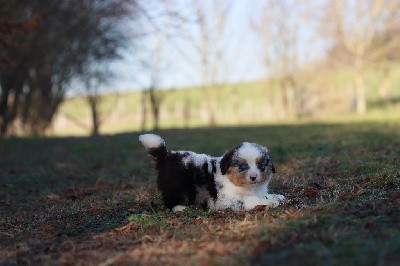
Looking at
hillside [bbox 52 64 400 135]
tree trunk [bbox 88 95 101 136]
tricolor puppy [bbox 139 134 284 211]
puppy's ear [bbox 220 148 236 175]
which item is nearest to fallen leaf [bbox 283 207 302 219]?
tricolor puppy [bbox 139 134 284 211]

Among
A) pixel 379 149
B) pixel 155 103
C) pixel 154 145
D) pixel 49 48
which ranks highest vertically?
pixel 49 48

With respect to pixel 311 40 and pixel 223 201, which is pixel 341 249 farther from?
pixel 311 40

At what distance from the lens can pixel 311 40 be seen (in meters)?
38.1

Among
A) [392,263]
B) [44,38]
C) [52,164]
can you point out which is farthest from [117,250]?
[44,38]

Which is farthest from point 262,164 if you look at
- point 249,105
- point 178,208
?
point 249,105

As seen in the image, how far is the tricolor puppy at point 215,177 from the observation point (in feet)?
18.6

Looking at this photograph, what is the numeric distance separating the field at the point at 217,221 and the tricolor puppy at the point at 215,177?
8.6 inches

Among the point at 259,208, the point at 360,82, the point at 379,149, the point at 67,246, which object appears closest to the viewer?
→ the point at 67,246

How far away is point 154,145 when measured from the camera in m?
6.02

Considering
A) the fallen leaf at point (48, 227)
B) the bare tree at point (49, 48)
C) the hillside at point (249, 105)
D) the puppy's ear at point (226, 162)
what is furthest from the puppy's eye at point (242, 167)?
the hillside at point (249, 105)

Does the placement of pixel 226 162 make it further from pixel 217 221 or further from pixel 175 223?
pixel 175 223

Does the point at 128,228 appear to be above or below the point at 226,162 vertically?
below

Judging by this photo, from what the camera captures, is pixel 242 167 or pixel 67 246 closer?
pixel 67 246

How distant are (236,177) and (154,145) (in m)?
1.06
